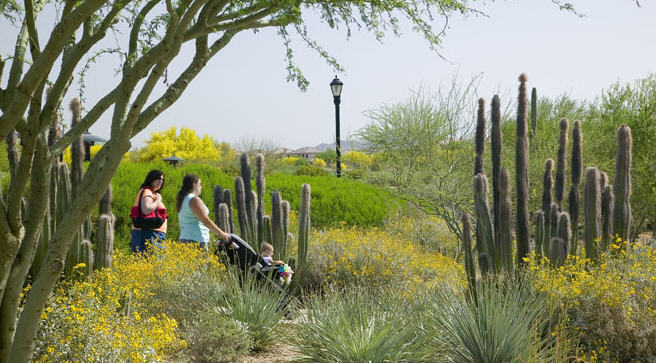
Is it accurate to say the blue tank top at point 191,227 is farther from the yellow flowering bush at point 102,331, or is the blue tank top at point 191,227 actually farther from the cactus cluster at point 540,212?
the cactus cluster at point 540,212

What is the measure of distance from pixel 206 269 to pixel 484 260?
2.93 m

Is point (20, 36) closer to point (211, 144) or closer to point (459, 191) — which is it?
point (459, 191)

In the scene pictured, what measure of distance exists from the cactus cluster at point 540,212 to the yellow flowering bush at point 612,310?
871mm

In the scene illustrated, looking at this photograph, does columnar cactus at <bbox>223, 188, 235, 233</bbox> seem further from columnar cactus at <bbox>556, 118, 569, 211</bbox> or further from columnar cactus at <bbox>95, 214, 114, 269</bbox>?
columnar cactus at <bbox>556, 118, 569, 211</bbox>

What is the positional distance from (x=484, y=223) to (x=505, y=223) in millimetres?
215

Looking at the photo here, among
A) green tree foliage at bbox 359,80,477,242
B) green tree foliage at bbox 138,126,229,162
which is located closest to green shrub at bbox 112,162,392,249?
green tree foliage at bbox 359,80,477,242

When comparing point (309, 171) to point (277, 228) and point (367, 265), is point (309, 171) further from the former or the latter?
point (277, 228)

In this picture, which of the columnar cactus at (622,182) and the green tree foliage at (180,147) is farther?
the green tree foliage at (180,147)

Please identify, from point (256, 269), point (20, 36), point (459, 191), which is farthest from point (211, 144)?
point (20, 36)

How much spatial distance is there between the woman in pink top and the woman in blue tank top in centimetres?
27

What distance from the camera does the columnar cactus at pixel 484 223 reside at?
6523 mm

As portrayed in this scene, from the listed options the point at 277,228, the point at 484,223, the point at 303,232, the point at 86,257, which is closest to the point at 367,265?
the point at 303,232

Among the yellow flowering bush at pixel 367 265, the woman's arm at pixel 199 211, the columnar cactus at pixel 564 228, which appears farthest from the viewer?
the yellow flowering bush at pixel 367 265

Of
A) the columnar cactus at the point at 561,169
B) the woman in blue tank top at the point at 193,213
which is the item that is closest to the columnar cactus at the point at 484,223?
the columnar cactus at the point at 561,169
